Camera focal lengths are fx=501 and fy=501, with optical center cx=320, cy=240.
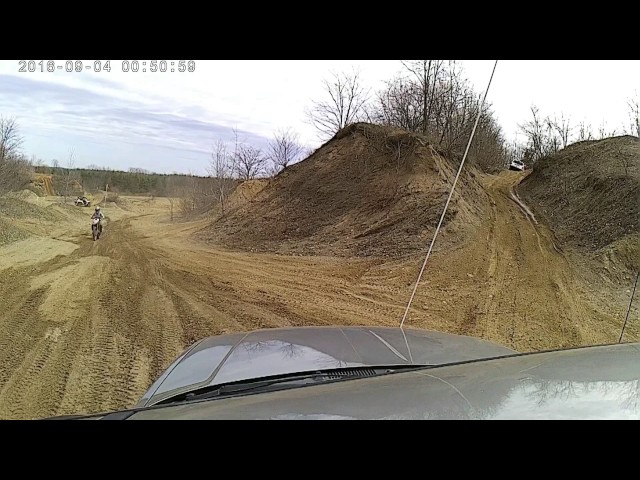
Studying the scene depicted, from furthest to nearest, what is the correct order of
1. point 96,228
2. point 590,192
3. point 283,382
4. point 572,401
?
point 96,228 < point 590,192 < point 283,382 < point 572,401

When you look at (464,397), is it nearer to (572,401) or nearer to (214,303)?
(572,401)

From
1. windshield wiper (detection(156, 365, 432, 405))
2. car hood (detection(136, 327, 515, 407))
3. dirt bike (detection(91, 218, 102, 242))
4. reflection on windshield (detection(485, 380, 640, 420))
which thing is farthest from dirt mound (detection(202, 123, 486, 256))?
reflection on windshield (detection(485, 380, 640, 420))

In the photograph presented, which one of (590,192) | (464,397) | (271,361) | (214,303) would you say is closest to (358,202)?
(590,192)

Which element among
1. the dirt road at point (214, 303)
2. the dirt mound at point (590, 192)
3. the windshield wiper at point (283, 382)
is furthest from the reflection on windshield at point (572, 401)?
the dirt mound at point (590, 192)

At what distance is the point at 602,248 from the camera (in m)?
13.0

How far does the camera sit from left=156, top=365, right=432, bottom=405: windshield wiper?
8.25 feet

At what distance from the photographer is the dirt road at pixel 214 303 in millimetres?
5875

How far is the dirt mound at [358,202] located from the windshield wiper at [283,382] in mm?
12382

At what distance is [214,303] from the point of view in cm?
977

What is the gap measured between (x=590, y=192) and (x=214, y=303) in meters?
14.3

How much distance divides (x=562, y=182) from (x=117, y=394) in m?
20.4

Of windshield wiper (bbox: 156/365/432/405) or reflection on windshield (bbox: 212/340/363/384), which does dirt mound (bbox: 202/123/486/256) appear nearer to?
reflection on windshield (bbox: 212/340/363/384)
